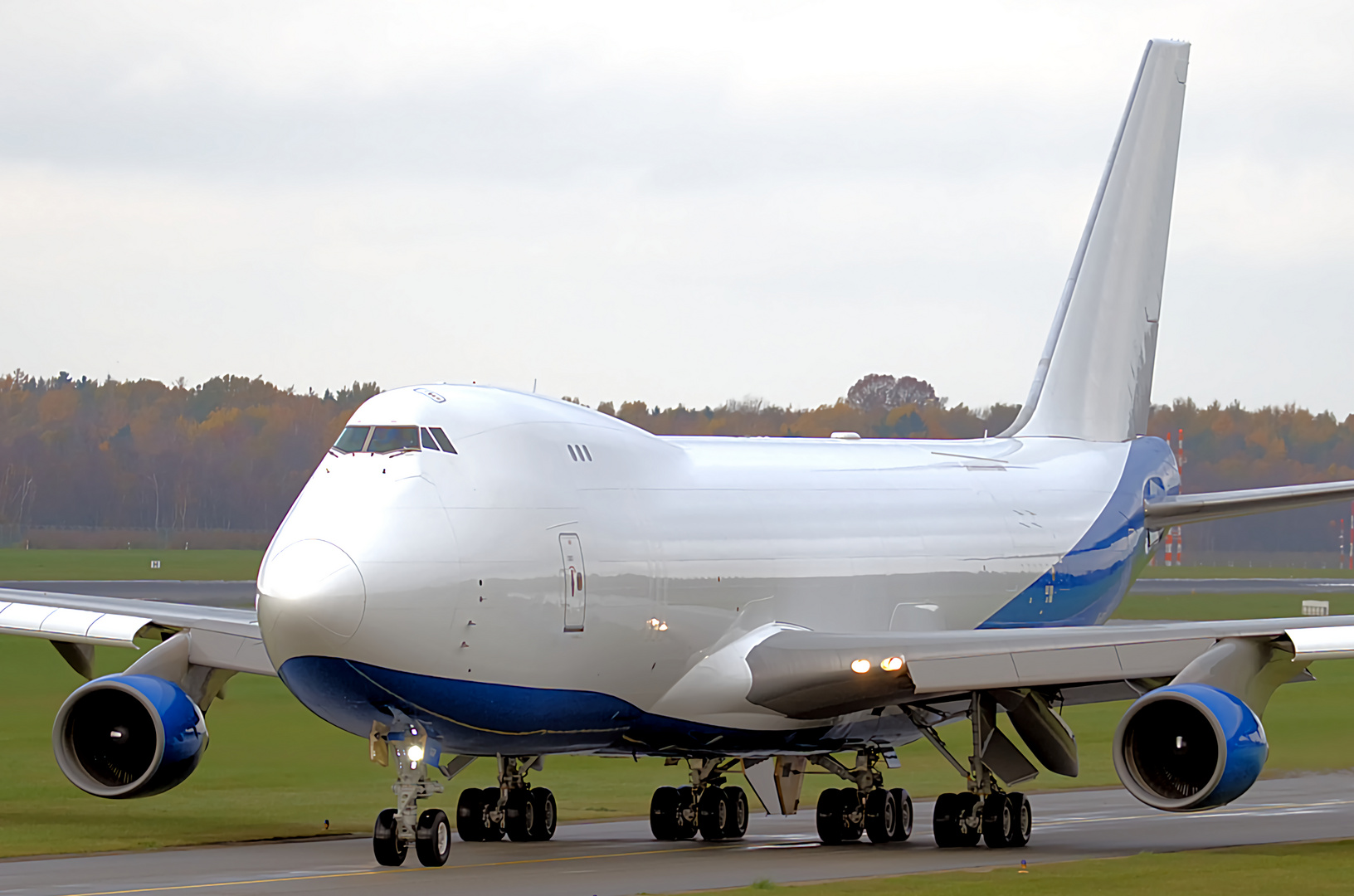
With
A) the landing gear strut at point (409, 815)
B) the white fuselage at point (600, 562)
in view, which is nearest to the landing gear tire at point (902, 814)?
the white fuselage at point (600, 562)

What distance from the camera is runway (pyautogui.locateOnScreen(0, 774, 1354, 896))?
17.8 meters

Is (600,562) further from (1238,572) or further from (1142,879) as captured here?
(1238,572)

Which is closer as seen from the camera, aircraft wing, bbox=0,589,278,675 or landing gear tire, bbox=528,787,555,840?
aircraft wing, bbox=0,589,278,675

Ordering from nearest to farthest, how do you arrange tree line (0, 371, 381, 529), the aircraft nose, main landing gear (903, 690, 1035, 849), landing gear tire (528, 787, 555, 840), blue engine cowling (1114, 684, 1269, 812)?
the aircraft nose, blue engine cowling (1114, 684, 1269, 812), main landing gear (903, 690, 1035, 849), landing gear tire (528, 787, 555, 840), tree line (0, 371, 381, 529)

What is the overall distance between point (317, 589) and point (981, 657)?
7.49 metres

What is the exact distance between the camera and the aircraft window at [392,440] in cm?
1839

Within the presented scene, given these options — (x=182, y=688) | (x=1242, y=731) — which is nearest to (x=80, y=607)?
(x=182, y=688)

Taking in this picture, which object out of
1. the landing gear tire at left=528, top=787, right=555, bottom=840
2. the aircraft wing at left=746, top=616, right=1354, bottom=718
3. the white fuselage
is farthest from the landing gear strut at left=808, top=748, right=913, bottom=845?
the landing gear tire at left=528, top=787, right=555, bottom=840

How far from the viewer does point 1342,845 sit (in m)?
20.9

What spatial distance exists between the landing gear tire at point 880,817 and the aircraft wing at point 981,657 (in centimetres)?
178

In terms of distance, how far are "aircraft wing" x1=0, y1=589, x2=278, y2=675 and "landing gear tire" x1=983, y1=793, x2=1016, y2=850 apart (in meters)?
8.18

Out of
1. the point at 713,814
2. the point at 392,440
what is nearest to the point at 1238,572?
the point at 713,814

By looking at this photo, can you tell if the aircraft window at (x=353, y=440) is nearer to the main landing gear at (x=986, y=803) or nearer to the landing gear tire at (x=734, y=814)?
the landing gear tire at (x=734, y=814)

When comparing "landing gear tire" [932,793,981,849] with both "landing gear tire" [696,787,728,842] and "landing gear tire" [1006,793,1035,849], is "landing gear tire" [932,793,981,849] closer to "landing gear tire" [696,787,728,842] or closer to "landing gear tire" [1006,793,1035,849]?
→ "landing gear tire" [1006,793,1035,849]
